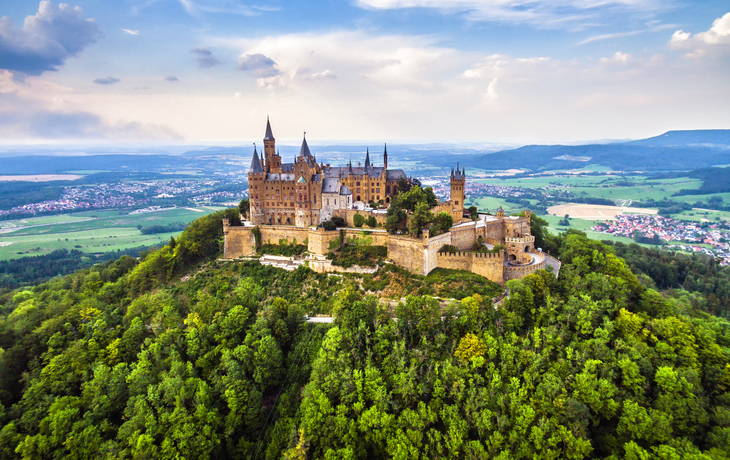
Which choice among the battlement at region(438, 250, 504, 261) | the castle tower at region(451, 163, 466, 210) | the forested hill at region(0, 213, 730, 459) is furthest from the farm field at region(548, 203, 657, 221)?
the battlement at region(438, 250, 504, 261)

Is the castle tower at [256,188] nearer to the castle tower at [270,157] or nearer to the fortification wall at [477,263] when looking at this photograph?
the castle tower at [270,157]

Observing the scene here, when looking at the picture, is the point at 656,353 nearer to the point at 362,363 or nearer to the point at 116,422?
the point at 362,363

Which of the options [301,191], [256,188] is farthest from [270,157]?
[301,191]

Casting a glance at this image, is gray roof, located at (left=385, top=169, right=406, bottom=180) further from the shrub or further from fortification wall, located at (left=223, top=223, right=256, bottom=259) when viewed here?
fortification wall, located at (left=223, top=223, right=256, bottom=259)

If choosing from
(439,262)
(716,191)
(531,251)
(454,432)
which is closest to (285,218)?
(439,262)

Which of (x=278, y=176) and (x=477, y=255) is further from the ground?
(x=278, y=176)

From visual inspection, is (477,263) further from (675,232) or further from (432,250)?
(675,232)

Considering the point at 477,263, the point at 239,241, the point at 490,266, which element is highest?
the point at 239,241
